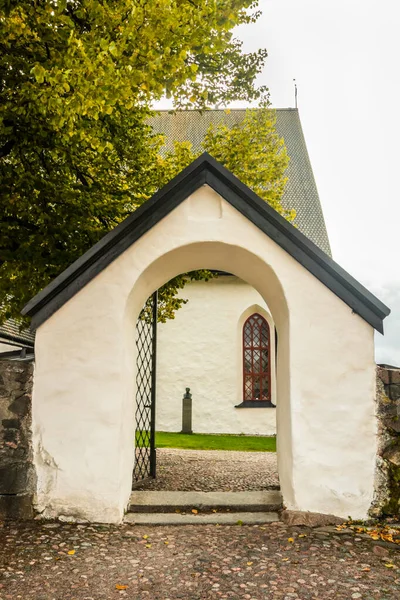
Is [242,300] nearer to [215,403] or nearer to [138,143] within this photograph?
[215,403]

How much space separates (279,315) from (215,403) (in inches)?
407

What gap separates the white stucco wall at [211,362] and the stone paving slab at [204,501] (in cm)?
971

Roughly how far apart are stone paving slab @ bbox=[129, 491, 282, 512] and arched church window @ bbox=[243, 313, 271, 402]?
33.0 feet

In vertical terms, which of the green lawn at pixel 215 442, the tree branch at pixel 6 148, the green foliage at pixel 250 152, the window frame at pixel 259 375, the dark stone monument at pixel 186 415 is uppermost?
the green foliage at pixel 250 152

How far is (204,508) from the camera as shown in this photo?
229 inches

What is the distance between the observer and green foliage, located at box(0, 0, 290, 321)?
A: 213 inches

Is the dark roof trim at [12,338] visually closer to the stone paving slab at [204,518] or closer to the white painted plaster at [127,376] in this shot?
the white painted plaster at [127,376]

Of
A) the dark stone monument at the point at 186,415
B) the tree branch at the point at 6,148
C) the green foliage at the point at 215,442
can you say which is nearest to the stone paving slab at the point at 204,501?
the tree branch at the point at 6,148

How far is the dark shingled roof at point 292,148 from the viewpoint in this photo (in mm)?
18250

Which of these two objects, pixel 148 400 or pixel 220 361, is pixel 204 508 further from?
pixel 220 361

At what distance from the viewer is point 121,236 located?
5613 mm

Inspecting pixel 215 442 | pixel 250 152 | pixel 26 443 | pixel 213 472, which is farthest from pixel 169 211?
pixel 215 442

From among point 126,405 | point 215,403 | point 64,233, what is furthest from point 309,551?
point 215,403

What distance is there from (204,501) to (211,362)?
10.3m
